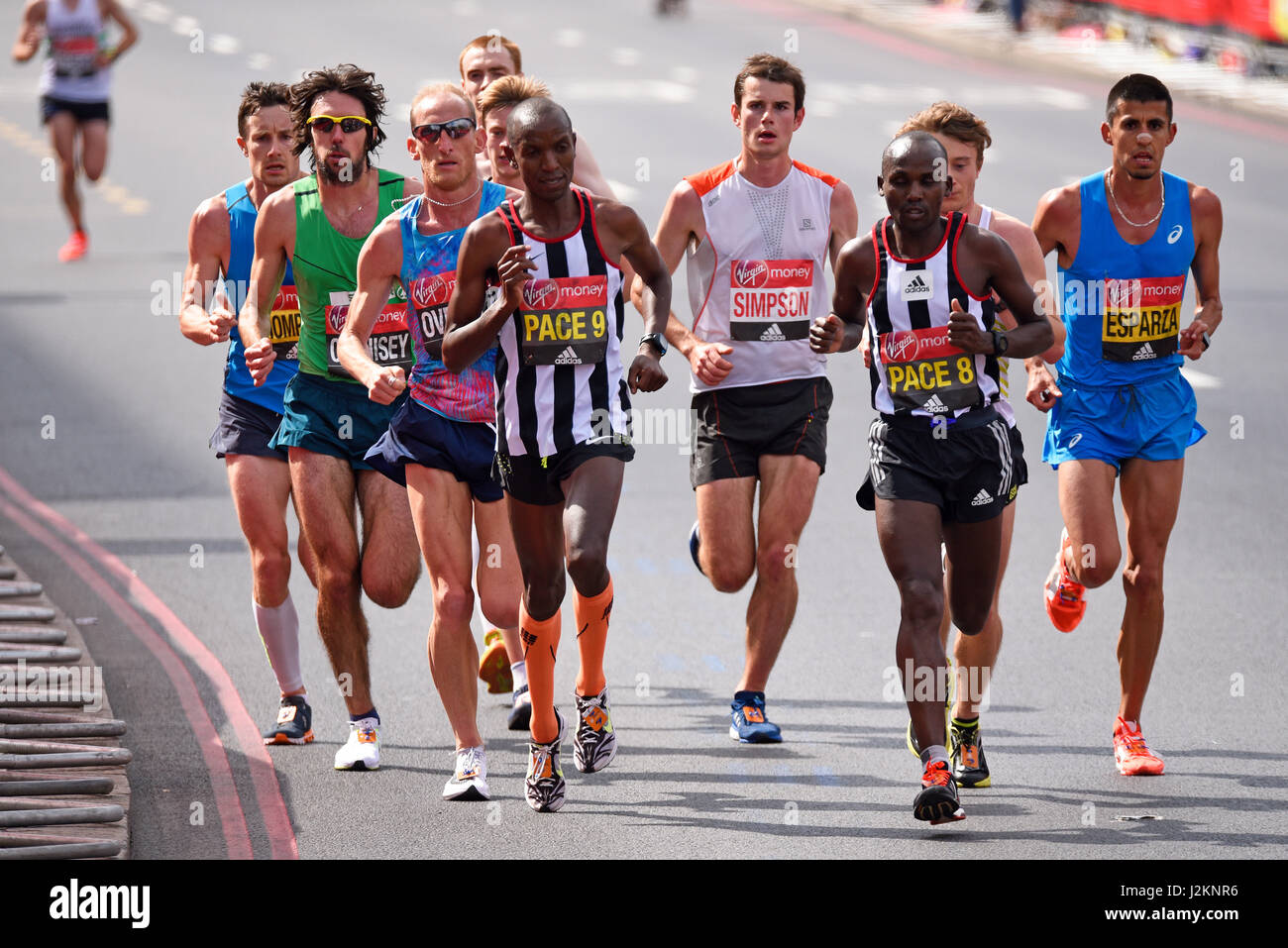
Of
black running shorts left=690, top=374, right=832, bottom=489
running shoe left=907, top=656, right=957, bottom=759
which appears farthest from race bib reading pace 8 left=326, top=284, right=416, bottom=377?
running shoe left=907, top=656, right=957, bottom=759

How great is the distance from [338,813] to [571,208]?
94.7 inches

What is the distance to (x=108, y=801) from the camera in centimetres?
781

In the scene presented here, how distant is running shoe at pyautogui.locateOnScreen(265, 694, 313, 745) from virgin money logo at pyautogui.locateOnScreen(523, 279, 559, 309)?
2.29 meters

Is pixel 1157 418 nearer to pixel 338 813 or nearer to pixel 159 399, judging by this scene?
pixel 338 813

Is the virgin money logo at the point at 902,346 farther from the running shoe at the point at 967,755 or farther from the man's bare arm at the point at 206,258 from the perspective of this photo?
the man's bare arm at the point at 206,258

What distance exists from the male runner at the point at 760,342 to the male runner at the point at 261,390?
5.49 ft

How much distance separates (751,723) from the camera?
888 cm

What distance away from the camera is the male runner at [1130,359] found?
834 cm

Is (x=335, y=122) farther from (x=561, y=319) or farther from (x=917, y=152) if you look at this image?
(x=917, y=152)

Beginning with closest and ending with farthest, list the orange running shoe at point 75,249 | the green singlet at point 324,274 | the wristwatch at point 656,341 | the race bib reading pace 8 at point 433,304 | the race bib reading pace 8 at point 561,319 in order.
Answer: the race bib reading pace 8 at point 561,319 → the wristwatch at point 656,341 → the race bib reading pace 8 at point 433,304 → the green singlet at point 324,274 → the orange running shoe at point 75,249

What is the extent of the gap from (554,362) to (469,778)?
5.32ft

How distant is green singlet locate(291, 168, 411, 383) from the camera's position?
8.46 meters

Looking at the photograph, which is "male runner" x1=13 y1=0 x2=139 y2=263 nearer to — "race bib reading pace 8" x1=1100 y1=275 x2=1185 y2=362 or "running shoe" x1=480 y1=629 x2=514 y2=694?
"running shoe" x1=480 y1=629 x2=514 y2=694

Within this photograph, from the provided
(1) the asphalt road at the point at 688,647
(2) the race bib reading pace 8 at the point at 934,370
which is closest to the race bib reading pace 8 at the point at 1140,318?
(2) the race bib reading pace 8 at the point at 934,370
